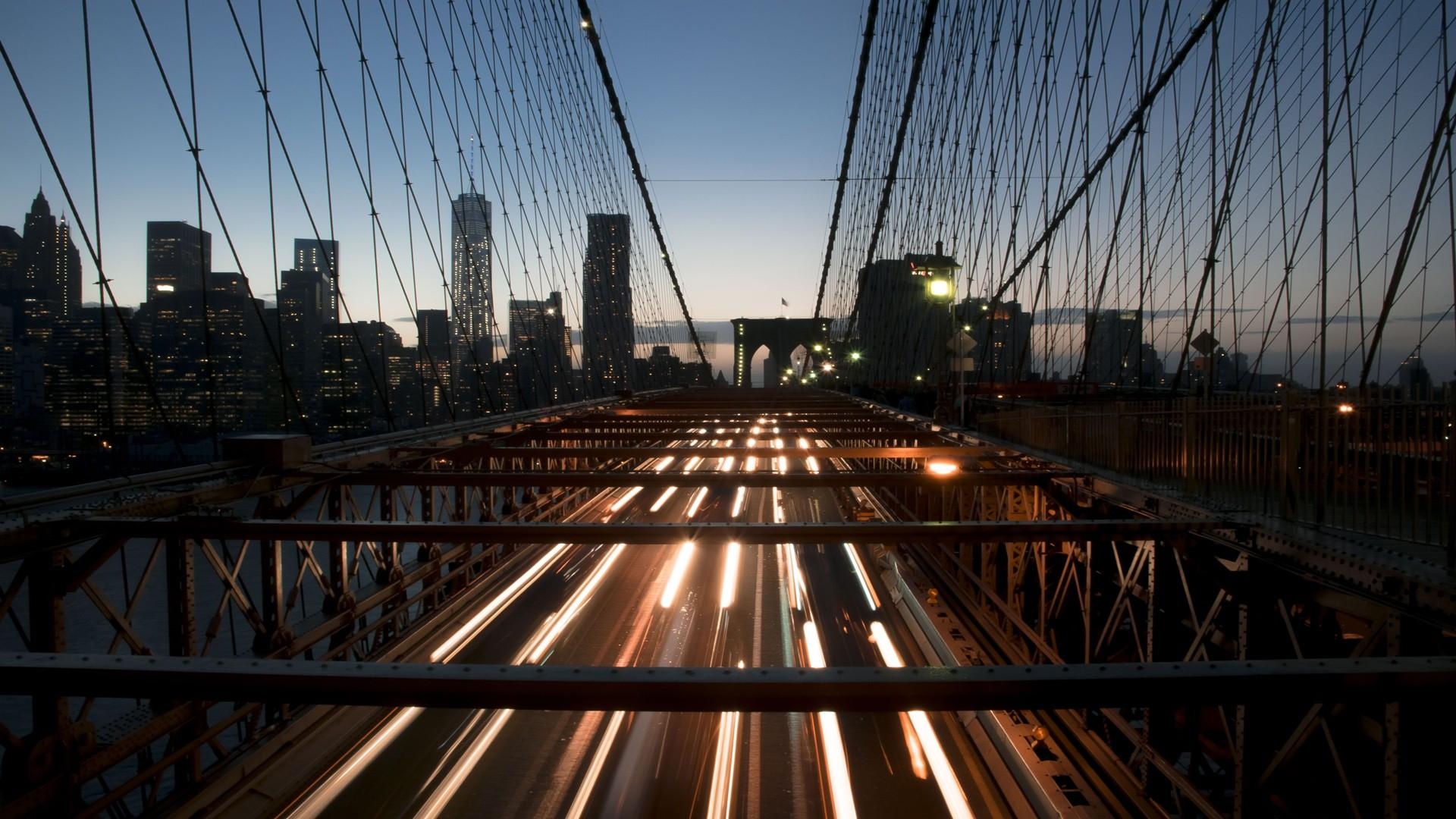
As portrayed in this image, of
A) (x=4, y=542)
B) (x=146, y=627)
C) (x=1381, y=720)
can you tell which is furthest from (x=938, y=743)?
(x=146, y=627)

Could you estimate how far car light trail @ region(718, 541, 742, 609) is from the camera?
15.0 m

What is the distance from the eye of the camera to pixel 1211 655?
6164 millimetres

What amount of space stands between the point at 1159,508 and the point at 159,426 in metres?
11.2

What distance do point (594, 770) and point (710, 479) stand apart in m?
3.07

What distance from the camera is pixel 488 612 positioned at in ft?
44.6

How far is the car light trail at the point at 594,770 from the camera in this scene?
22.9 ft

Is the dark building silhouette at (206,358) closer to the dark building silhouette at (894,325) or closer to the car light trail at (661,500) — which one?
the car light trail at (661,500)

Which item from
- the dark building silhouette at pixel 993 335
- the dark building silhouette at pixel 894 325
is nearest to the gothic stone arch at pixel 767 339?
the dark building silhouette at pixel 894 325

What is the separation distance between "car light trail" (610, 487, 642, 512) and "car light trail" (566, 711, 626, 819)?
15024 mm

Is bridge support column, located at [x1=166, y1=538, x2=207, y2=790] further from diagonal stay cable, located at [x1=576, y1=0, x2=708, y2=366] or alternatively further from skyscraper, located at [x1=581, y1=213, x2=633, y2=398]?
diagonal stay cable, located at [x1=576, y1=0, x2=708, y2=366]

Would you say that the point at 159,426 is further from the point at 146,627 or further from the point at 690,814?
the point at 146,627

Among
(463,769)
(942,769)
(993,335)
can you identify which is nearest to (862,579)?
(942,769)

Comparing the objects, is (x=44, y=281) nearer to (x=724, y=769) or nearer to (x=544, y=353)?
(x=724, y=769)

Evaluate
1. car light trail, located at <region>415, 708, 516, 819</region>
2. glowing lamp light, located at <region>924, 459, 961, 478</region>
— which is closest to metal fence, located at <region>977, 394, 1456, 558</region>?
Result: glowing lamp light, located at <region>924, 459, 961, 478</region>
